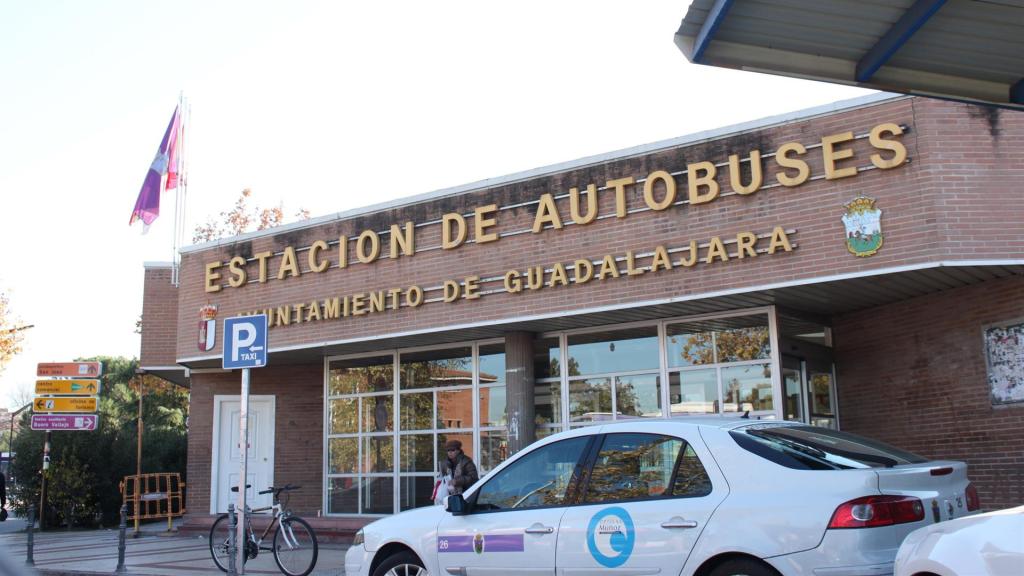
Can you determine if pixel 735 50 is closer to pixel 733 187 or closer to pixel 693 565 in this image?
pixel 693 565

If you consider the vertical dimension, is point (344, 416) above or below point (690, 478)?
above

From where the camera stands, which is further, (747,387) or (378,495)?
(378,495)

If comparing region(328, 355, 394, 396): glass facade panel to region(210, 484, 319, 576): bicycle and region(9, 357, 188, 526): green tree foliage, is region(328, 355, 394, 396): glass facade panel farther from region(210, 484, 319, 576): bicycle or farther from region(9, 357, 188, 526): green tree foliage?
region(9, 357, 188, 526): green tree foliage

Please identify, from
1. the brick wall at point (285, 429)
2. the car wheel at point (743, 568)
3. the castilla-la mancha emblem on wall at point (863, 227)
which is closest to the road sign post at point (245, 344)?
the car wheel at point (743, 568)

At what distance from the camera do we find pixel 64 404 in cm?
1772

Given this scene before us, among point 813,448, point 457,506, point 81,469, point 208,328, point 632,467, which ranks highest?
point 208,328

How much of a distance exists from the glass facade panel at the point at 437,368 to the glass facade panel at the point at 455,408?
17 centimetres

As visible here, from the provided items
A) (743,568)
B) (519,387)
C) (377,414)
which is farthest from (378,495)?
(743,568)

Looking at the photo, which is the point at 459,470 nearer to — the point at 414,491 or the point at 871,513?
the point at 414,491

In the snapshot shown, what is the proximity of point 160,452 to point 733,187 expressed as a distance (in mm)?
18907

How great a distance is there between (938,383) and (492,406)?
6.72m

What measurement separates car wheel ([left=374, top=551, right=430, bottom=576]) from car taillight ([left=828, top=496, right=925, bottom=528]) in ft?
10.8

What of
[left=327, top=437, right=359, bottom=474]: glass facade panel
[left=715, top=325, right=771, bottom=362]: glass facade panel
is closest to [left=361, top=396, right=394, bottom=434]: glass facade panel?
[left=327, top=437, right=359, bottom=474]: glass facade panel

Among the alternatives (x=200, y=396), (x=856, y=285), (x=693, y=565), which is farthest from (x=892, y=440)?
(x=200, y=396)
